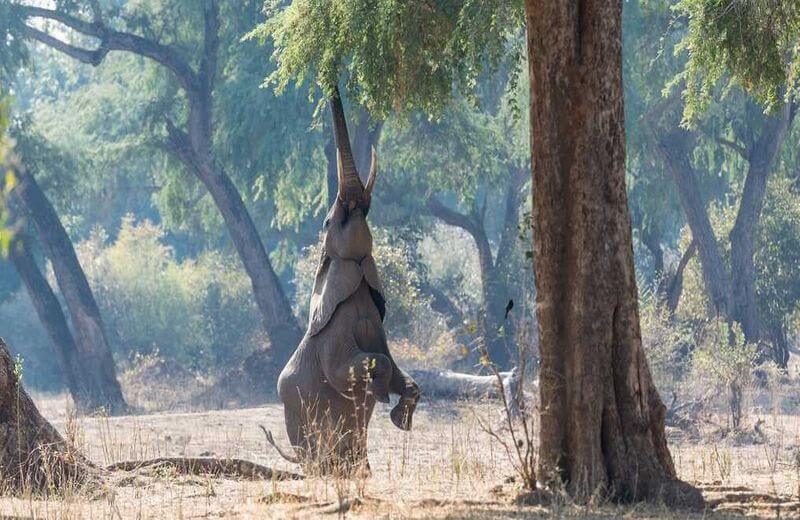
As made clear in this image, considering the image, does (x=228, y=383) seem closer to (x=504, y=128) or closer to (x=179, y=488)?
(x=504, y=128)

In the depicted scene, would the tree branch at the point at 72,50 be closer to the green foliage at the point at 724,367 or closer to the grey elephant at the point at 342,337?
the green foliage at the point at 724,367

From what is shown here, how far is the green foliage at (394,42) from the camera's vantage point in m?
11.1

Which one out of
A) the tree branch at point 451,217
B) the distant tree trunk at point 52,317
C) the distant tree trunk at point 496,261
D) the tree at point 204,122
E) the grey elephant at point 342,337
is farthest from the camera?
A: the tree branch at point 451,217

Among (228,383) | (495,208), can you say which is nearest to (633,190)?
(228,383)

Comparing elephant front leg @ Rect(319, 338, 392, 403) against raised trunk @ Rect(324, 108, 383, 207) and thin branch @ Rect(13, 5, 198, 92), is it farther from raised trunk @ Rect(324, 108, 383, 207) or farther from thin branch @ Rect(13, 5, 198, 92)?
thin branch @ Rect(13, 5, 198, 92)

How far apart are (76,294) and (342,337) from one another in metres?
18.2

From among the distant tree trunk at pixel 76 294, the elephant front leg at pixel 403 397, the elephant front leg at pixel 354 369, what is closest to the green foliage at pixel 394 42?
the elephant front leg at pixel 354 369

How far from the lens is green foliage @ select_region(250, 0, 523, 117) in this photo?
11.1 m

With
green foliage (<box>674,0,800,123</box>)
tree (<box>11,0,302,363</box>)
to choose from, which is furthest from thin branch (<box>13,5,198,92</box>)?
green foliage (<box>674,0,800,123</box>)

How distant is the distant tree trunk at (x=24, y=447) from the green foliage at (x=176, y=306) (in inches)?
1083

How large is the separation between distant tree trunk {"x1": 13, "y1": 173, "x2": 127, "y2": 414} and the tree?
353 centimetres

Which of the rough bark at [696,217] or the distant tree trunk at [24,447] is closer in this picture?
the distant tree trunk at [24,447]

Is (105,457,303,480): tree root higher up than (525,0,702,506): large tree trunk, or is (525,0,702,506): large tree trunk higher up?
(525,0,702,506): large tree trunk

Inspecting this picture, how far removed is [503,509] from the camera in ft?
26.0
